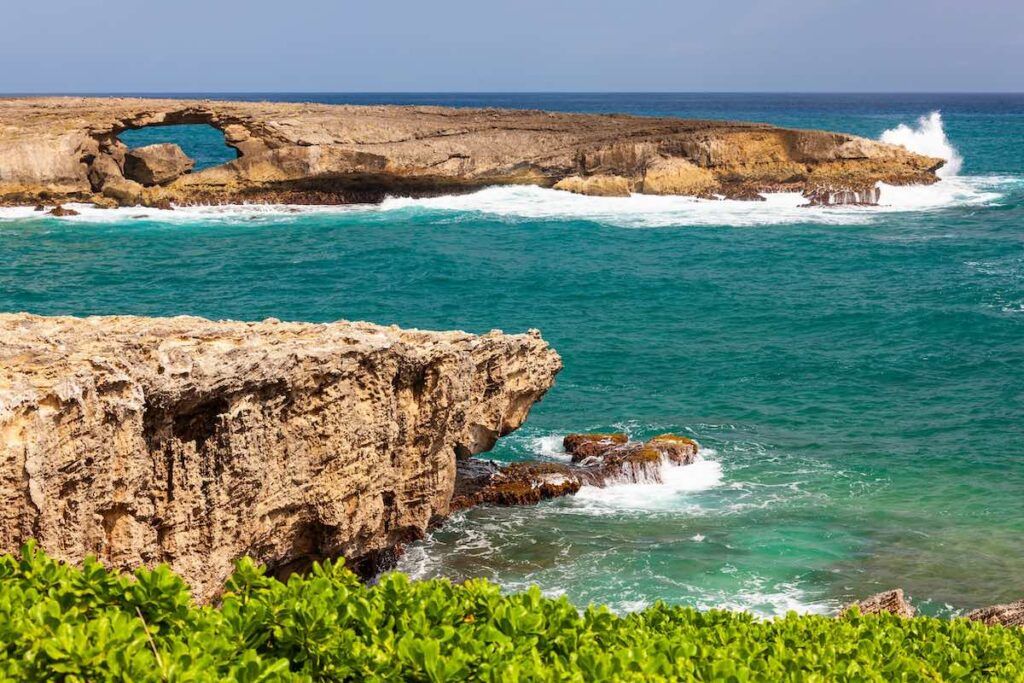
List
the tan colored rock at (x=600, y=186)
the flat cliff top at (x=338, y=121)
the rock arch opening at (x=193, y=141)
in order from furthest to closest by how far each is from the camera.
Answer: the rock arch opening at (x=193, y=141), the tan colored rock at (x=600, y=186), the flat cliff top at (x=338, y=121)

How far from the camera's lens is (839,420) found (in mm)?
26094

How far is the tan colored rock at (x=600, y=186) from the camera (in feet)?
208

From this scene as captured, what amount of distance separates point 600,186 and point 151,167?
85.2 feet

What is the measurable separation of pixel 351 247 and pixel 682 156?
79.9ft

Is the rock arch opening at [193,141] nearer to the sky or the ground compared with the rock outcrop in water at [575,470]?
nearer to the sky

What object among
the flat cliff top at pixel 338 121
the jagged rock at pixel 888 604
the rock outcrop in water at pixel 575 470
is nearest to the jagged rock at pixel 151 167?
the flat cliff top at pixel 338 121

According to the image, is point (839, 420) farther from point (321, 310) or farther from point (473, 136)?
point (473, 136)

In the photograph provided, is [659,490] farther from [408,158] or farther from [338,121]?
[338,121]

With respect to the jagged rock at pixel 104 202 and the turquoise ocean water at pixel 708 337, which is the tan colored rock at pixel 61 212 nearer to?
the turquoise ocean water at pixel 708 337

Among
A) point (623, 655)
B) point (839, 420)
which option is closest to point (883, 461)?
point (839, 420)

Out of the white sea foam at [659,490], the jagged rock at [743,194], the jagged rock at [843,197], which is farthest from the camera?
the jagged rock at [743,194]

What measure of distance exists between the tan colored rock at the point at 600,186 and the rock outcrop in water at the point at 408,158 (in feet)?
0.23

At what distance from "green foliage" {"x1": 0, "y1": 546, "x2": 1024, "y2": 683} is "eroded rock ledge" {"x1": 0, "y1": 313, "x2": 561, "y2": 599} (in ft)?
9.21

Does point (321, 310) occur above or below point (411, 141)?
below
